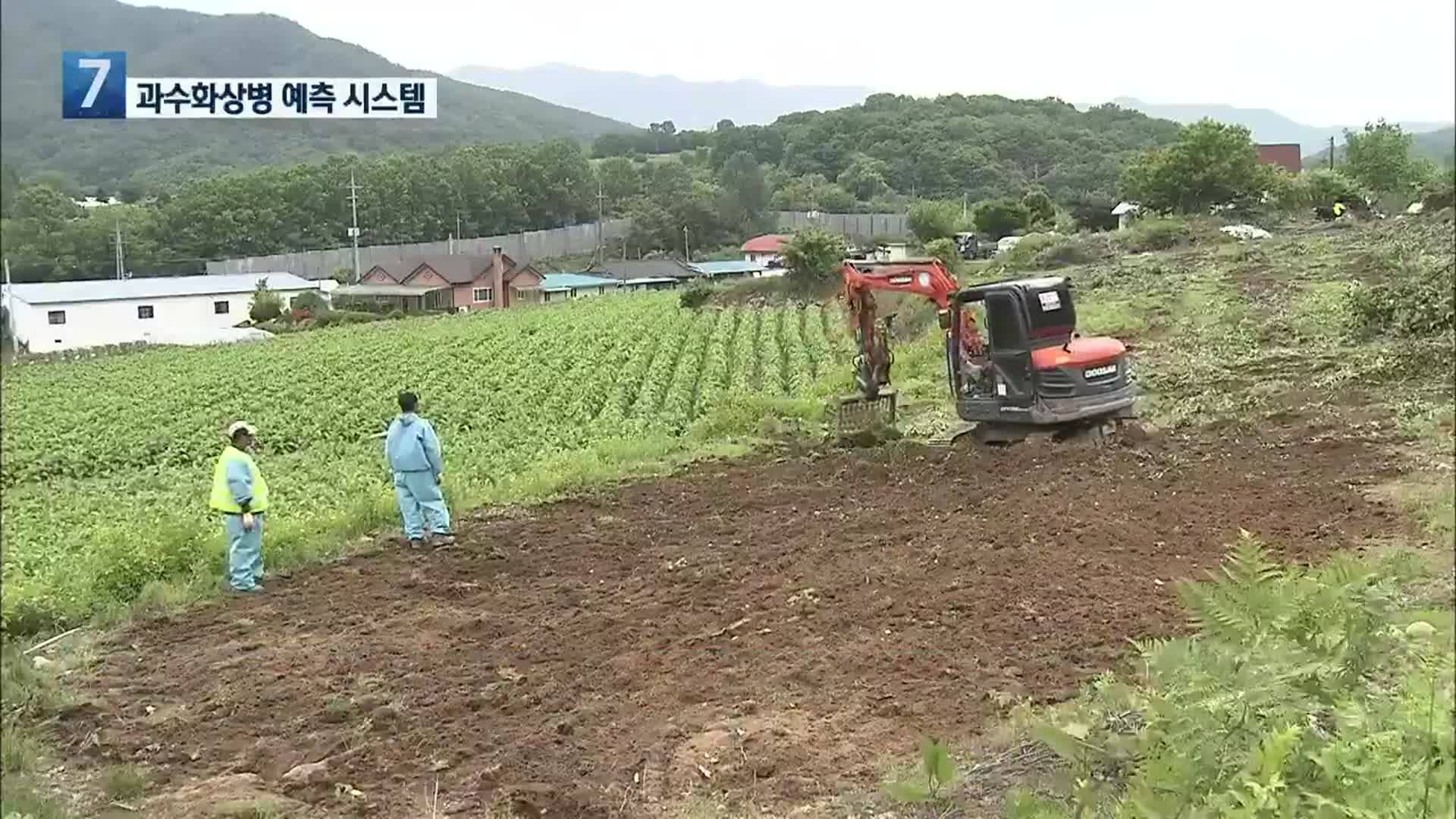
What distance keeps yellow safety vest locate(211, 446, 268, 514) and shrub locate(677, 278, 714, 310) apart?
2818 cm

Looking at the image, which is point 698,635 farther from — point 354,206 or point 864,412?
point 864,412

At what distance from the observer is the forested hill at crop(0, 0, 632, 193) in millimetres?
1459

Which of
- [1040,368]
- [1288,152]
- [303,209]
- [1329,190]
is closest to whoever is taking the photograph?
[1288,152]

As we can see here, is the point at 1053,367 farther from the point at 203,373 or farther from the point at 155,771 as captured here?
the point at 203,373

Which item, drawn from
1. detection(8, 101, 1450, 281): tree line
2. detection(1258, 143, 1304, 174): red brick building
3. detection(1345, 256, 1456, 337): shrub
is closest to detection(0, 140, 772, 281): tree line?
detection(8, 101, 1450, 281): tree line

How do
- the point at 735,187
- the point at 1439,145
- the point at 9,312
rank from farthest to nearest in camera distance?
the point at 735,187
the point at 1439,145
the point at 9,312

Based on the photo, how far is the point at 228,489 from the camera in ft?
25.6

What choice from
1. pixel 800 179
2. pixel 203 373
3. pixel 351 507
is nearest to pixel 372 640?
pixel 351 507

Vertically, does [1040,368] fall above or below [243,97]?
below

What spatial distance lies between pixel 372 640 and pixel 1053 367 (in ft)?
19.6

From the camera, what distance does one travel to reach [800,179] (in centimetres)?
2239

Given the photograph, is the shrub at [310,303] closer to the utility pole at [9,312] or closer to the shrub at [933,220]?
the shrub at [933,220]

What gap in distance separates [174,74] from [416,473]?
21.6ft

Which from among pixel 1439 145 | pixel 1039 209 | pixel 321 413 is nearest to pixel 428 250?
pixel 321 413
